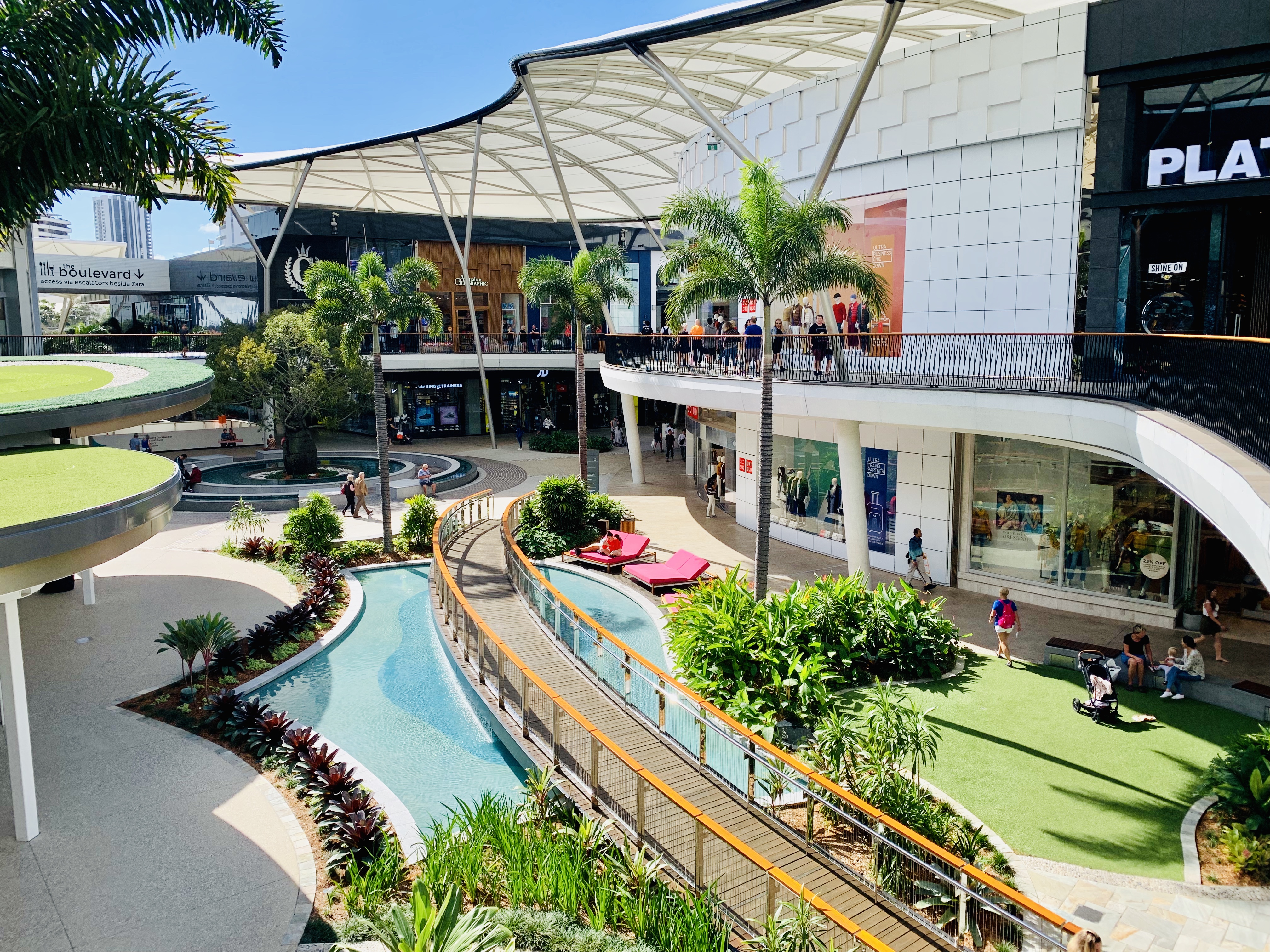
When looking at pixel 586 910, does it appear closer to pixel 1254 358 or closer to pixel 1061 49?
pixel 1254 358

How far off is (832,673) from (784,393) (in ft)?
24.6

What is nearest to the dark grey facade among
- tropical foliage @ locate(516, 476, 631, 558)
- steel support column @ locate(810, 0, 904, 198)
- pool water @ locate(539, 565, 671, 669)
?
steel support column @ locate(810, 0, 904, 198)

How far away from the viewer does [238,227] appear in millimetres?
57719

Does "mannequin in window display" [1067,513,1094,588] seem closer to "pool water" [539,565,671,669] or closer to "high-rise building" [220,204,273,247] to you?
"pool water" [539,565,671,669]

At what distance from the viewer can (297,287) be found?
154ft

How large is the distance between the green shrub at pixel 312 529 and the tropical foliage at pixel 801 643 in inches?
426

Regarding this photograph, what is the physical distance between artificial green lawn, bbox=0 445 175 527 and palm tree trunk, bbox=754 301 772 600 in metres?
9.53

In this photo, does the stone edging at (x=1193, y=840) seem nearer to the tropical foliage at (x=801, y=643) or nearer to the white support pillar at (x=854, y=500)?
the tropical foliage at (x=801, y=643)

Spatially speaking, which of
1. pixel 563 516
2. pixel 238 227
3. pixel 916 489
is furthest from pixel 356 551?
pixel 238 227

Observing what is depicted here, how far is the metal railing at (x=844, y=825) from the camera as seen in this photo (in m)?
7.31

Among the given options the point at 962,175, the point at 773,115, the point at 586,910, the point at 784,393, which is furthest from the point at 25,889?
the point at 773,115

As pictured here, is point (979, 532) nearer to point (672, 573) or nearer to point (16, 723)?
point (672, 573)

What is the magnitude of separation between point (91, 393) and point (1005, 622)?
16.6m

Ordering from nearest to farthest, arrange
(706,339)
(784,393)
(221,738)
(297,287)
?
(221,738) → (784,393) → (706,339) → (297,287)
